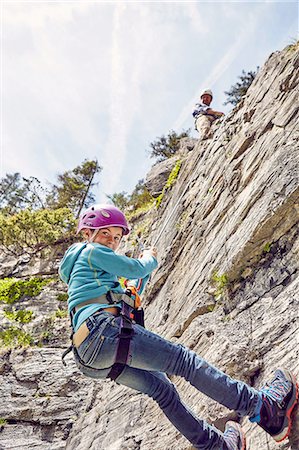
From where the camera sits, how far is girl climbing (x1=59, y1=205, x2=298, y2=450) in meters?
3.55

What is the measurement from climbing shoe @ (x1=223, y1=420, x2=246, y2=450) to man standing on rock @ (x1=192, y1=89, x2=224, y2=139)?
10.7 m

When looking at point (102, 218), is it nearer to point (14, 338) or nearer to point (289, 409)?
point (289, 409)

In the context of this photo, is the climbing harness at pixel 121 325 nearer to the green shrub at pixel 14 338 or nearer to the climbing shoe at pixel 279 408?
the climbing shoe at pixel 279 408

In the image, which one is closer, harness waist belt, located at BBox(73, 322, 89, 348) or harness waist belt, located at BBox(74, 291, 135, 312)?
harness waist belt, located at BBox(73, 322, 89, 348)

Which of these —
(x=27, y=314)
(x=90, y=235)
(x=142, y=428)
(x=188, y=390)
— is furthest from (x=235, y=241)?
(x=27, y=314)

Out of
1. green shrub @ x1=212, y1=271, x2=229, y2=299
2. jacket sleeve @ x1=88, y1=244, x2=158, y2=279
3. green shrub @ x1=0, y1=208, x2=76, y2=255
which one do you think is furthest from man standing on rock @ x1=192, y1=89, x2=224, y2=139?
green shrub @ x1=0, y1=208, x2=76, y2=255

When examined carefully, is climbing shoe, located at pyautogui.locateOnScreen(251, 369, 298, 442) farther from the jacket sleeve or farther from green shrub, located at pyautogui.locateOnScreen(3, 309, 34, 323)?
green shrub, located at pyautogui.locateOnScreen(3, 309, 34, 323)

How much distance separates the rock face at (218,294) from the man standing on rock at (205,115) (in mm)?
796

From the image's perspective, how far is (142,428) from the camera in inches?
230

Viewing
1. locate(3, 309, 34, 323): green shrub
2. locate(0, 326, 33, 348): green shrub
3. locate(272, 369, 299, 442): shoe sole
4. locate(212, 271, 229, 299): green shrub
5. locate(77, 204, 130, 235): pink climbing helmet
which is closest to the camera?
locate(272, 369, 299, 442): shoe sole

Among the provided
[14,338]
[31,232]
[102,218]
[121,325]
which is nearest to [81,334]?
[121,325]

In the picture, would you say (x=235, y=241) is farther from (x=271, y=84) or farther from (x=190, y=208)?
(x=271, y=84)

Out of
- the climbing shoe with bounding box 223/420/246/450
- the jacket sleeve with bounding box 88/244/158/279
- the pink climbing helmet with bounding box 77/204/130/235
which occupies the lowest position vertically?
the climbing shoe with bounding box 223/420/246/450

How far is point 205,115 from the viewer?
1384 cm
